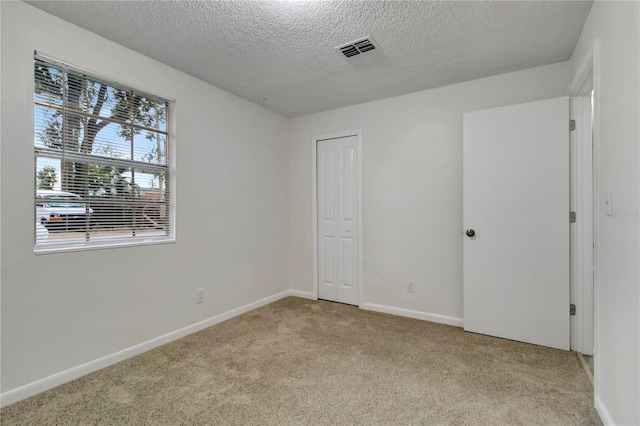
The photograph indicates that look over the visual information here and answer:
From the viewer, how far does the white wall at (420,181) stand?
2.95 metres

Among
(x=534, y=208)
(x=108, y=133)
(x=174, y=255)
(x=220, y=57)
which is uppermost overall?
(x=220, y=57)

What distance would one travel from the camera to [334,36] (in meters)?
2.25

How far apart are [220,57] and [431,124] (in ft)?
7.15

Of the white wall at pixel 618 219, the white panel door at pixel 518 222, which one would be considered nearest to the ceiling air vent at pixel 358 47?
the white panel door at pixel 518 222

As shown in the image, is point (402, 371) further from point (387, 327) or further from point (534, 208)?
point (534, 208)

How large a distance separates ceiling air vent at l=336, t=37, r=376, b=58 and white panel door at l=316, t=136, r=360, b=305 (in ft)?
4.29

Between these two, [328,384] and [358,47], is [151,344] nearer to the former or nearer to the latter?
[328,384]

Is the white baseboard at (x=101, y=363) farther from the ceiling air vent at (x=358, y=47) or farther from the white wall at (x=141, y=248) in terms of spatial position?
the ceiling air vent at (x=358, y=47)

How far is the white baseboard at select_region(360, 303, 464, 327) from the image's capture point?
3.07 meters

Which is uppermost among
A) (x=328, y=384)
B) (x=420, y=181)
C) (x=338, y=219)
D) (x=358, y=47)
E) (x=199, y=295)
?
(x=358, y=47)

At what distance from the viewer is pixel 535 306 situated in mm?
2602

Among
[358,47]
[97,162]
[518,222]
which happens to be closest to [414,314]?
[518,222]

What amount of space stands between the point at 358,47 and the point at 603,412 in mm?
2805

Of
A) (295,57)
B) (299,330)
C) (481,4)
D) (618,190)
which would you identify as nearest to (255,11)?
(295,57)
